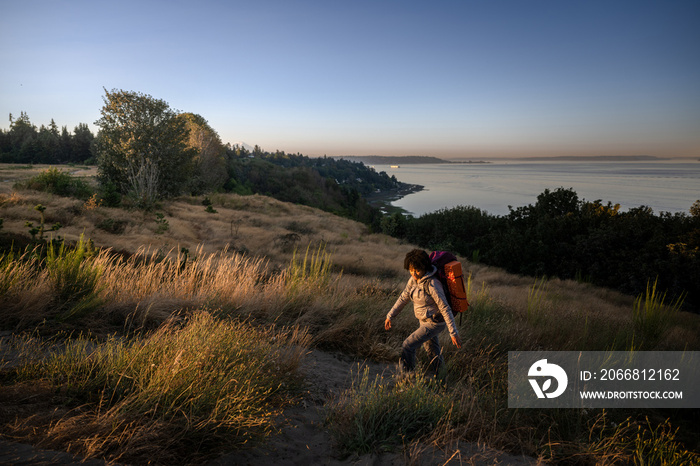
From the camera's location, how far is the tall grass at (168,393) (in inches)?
91.2

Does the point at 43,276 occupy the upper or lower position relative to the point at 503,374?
upper

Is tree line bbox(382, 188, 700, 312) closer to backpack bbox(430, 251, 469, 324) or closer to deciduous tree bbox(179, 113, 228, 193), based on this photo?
backpack bbox(430, 251, 469, 324)

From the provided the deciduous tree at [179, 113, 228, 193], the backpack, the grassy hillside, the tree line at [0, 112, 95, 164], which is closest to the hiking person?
the backpack

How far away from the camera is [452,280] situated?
400 centimetres

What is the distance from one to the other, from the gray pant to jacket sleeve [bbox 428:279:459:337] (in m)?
0.25

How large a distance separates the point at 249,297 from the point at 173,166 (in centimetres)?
2651

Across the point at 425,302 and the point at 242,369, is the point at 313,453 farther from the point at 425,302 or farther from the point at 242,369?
the point at 425,302

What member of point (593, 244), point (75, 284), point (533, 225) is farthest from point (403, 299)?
point (533, 225)

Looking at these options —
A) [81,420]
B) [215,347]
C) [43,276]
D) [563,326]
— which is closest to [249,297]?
[215,347]

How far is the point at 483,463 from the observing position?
2.71m

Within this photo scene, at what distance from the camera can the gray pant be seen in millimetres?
4090

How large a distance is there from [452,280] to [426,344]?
950 millimetres

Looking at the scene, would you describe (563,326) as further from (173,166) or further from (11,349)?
(173,166)

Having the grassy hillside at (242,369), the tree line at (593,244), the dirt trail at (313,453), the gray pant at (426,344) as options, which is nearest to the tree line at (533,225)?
the tree line at (593,244)
